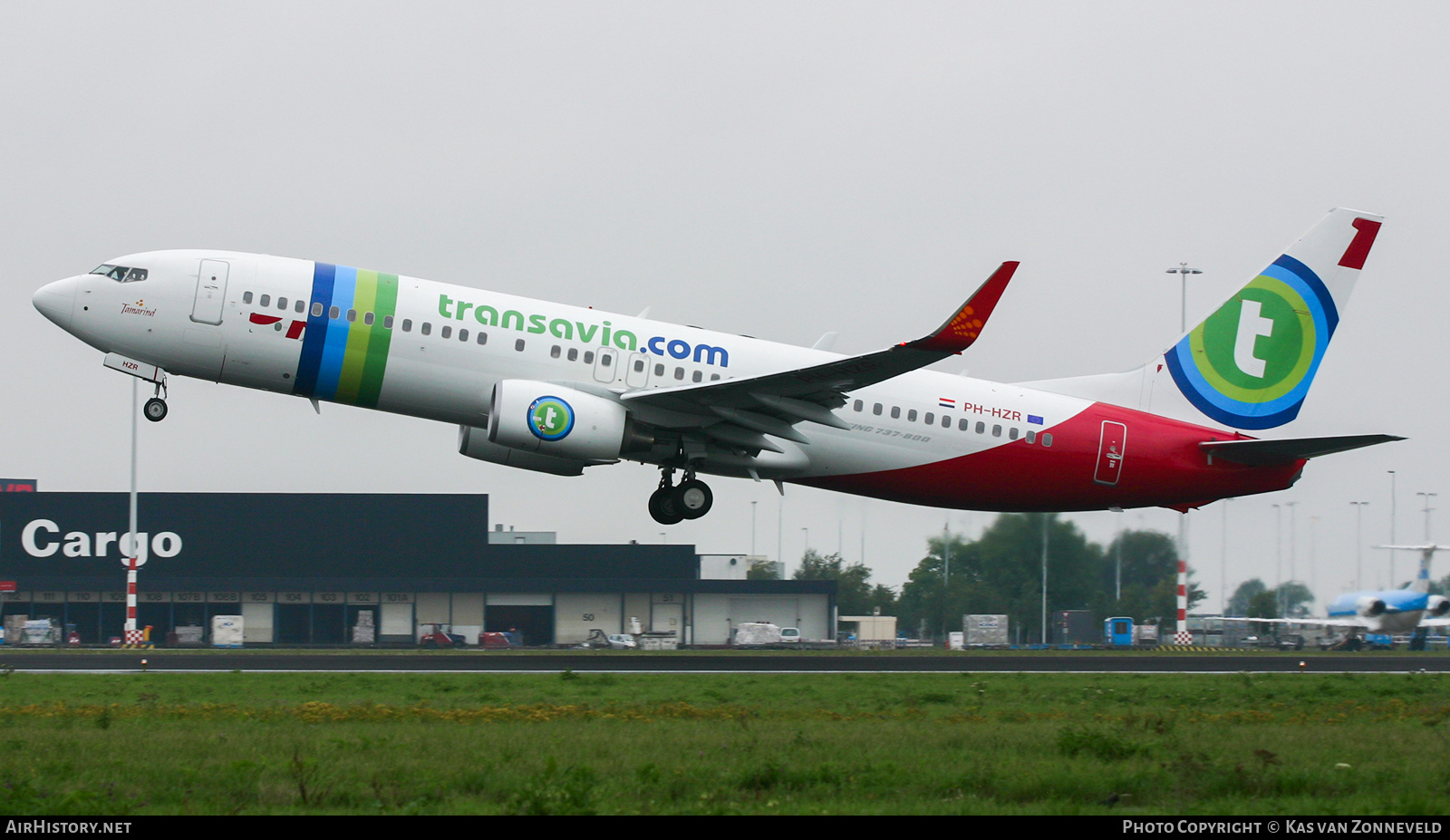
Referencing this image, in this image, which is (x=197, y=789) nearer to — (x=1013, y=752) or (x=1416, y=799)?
(x=1013, y=752)

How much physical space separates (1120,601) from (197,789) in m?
49.0

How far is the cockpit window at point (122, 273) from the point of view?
94.8 ft

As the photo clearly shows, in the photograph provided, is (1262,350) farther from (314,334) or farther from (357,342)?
(314,334)

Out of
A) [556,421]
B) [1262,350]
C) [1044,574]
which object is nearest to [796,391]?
[556,421]

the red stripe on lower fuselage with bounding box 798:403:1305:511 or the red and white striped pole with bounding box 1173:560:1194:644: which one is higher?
the red stripe on lower fuselage with bounding box 798:403:1305:511

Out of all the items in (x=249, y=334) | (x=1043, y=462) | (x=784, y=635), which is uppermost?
(x=249, y=334)

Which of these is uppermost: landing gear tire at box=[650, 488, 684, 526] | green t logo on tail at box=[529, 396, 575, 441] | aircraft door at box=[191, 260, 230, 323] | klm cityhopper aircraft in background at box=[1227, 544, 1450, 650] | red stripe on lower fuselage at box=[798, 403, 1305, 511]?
aircraft door at box=[191, 260, 230, 323]

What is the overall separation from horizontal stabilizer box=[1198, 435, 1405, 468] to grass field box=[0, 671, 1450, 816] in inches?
242

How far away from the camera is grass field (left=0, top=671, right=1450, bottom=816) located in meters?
14.1

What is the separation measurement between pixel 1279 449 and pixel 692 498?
1387 cm

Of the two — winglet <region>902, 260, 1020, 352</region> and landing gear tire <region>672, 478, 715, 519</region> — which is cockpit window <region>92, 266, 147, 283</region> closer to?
landing gear tire <region>672, 478, 715, 519</region>

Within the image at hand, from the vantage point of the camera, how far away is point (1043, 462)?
33.0m

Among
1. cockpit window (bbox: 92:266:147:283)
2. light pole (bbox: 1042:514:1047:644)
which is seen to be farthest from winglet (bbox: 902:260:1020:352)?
light pole (bbox: 1042:514:1047:644)

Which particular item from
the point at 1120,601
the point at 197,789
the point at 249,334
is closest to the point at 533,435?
the point at 249,334
